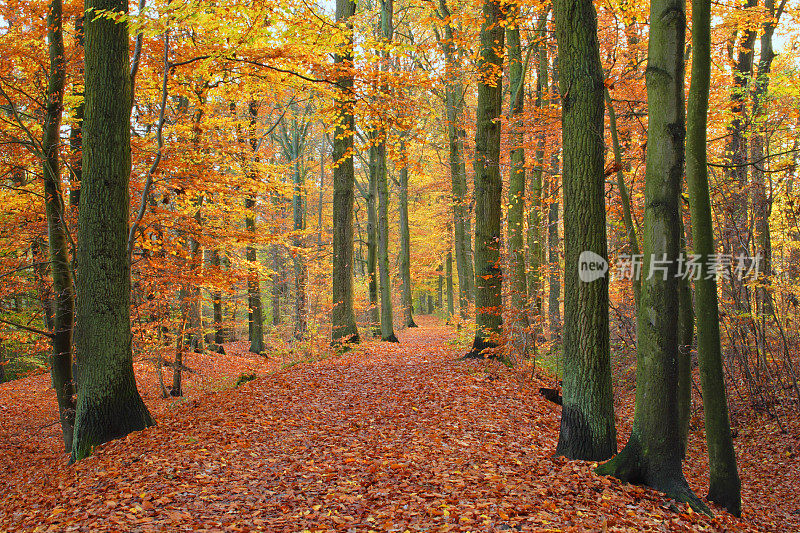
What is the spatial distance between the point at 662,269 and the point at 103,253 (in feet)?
20.3

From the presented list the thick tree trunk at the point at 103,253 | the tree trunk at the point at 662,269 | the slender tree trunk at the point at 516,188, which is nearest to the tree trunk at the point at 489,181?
the slender tree trunk at the point at 516,188

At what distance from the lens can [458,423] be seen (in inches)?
236

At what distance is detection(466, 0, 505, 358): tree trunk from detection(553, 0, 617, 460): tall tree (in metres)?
3.78

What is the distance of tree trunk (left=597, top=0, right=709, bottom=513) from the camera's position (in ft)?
12.9

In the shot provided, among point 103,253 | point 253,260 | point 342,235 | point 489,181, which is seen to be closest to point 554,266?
point 489,181

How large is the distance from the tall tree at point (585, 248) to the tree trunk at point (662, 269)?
46 cm

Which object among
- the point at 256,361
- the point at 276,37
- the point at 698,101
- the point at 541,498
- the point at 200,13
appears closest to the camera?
the point at 541,498

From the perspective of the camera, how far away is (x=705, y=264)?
397 cm

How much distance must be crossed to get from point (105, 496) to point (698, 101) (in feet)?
20.0

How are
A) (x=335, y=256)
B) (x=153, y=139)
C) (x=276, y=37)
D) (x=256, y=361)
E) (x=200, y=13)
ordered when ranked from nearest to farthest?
(x=200, y=13)
(x=276, y=37)
(x=153, y=139)
(x=335, y=256)
(x=256, y=361)

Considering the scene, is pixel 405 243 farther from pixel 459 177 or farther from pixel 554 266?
pixel 554 266

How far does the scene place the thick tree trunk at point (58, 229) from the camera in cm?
693

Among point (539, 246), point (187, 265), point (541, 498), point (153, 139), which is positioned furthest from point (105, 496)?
point (539, 246)

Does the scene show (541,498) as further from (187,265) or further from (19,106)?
(19,106)
